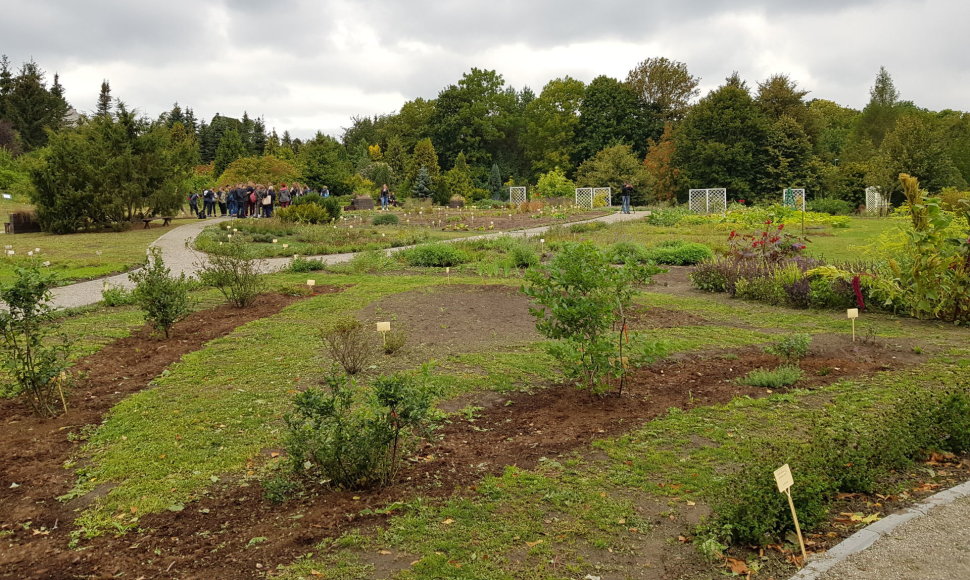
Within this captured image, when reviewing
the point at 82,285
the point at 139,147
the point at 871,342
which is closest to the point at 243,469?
the point at 871,342

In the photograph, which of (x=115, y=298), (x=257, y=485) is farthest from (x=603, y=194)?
(x=257, y=485)

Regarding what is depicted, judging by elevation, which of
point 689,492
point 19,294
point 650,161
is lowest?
point 689,492

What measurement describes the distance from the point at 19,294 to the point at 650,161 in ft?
147

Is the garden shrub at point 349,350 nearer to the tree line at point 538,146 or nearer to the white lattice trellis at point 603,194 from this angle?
the tree line at point 538,146

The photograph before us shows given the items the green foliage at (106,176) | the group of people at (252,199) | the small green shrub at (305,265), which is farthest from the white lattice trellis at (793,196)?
the green foliage at (106,176)

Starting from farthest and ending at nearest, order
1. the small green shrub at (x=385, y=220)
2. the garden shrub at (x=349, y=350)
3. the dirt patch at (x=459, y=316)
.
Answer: the small green shrub at (x=385, y=220) < the dirt patch at (x=459, y=316) < the garden shrub at (x=349, y=350)

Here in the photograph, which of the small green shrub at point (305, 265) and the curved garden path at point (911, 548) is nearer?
the curved garden path at point (911, 548)

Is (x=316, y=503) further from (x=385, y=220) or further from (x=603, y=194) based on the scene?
(x=603, y=194)

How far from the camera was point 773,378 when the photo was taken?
20.9 ft

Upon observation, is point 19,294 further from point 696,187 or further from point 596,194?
point 696,187

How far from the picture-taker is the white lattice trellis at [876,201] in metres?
31.9

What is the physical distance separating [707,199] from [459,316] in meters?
29.8

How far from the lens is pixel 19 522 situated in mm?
4051

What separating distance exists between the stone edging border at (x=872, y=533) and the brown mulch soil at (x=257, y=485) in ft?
1.86
